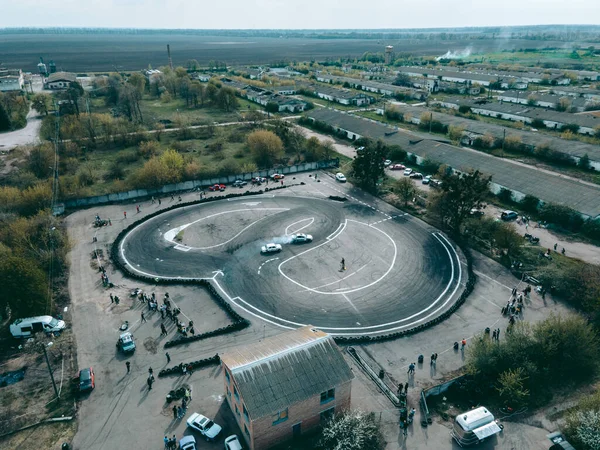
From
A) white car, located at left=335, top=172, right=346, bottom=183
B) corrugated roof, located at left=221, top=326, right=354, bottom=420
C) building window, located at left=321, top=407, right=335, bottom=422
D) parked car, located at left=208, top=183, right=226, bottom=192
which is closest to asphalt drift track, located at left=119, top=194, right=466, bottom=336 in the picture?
parked car, located at left=208, top=183, right=226, bottom=192

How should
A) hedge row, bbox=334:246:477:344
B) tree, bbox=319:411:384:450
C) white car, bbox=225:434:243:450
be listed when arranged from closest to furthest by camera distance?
tree, bbox=319:411:384:450 → white car, bbox=225:434:243:450 → hedge row, bbox=334:246:477:344

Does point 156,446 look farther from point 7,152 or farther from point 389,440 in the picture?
point 7,152

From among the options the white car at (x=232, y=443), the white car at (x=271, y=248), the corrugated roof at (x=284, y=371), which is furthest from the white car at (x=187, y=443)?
the white car at (x=271, y=248)

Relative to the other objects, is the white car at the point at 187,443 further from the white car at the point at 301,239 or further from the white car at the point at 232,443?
the white car at the point at 301,239

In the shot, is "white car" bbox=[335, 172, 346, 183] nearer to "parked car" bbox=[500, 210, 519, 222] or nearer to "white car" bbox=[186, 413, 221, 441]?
"parked car" bbox=[500, 210, 519, 222]

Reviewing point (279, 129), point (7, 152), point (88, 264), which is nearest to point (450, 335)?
point (88, 264)

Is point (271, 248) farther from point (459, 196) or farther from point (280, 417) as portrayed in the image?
point (280, 417)
